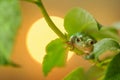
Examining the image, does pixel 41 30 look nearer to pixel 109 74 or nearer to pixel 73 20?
pixel 73 20

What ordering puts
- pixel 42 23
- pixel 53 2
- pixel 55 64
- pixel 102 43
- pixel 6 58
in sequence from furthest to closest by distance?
pixel 53 2 → pixel 42 23 → pixel 55 64 → pixel 102 43 → pixel 6 58

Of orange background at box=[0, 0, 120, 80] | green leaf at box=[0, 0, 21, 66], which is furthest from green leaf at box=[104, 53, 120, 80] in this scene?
orange background at box=[0, 0, 120, 80]

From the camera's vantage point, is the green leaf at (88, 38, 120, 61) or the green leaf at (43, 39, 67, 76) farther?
the green leaf at (43, 39, 67, 76)

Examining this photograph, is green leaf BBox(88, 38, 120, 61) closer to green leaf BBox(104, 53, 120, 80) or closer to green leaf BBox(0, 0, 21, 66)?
green leaf BBox(104, 53, 120, 80)

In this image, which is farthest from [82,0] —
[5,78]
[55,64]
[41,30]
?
[55,64]

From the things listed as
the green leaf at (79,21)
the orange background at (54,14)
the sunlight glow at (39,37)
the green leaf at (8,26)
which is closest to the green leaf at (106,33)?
the green leaf at (79,21)

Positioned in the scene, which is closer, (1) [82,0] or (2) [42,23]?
(2) [42,23]

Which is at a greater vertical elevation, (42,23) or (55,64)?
(42,23)

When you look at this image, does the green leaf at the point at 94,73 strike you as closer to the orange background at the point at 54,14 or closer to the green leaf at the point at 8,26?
the green leaf at the point at 8,26
